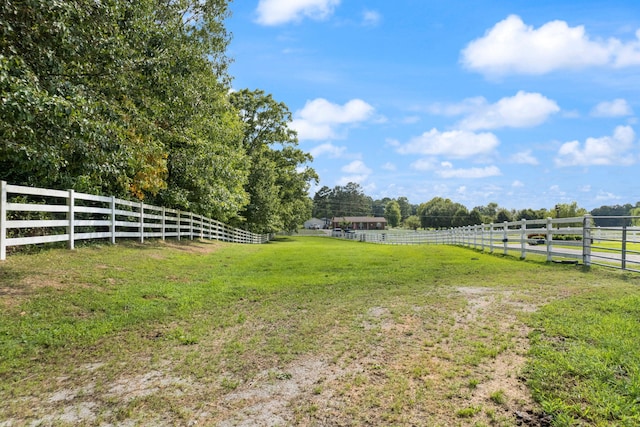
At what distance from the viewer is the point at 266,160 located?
126 ft

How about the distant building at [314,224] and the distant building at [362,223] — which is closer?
the distant building at [362,223]

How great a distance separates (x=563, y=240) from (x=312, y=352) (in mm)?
8124

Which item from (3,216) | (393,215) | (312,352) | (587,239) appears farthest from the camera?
(393,215)

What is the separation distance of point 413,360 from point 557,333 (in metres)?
1.72

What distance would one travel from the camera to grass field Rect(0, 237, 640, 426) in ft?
9.82

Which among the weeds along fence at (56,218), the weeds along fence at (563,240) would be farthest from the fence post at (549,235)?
the weeds along fence at (56,218)

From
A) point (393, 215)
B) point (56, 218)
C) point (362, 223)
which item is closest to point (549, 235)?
point (56, 218)

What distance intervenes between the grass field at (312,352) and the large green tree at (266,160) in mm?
27858

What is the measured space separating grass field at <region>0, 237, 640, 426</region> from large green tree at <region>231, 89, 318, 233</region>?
91.4 ft

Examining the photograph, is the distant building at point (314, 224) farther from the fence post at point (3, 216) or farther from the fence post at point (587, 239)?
the fence post at point (3, 216)

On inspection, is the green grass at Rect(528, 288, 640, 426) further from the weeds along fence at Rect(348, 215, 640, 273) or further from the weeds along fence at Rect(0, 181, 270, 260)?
the weeds along fence at Rect(0, 181, 270, 260)

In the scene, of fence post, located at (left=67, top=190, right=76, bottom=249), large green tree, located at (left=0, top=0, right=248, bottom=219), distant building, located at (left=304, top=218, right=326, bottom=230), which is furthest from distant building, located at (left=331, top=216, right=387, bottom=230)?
fence post, located at (left=67, top=190, right=76, bottom=249)

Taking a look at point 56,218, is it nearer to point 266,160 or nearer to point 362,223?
point 266,160

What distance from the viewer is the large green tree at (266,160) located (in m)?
37.3
